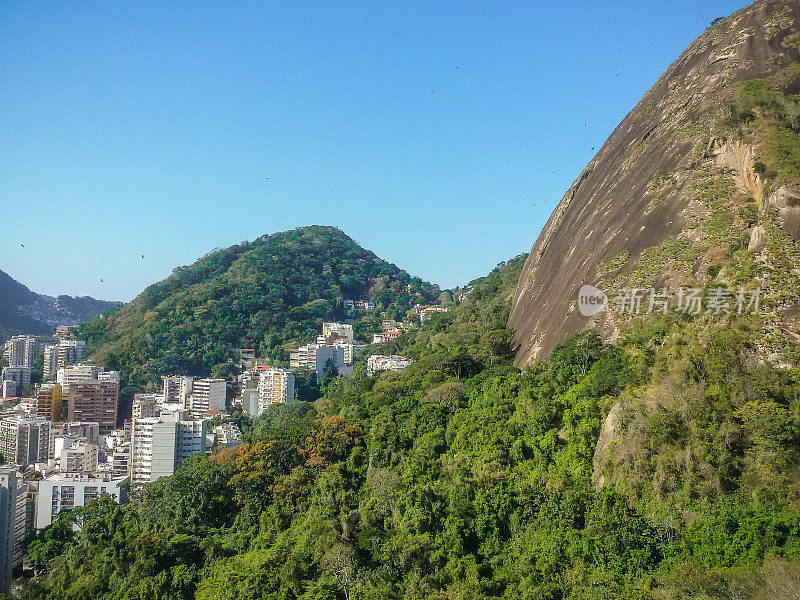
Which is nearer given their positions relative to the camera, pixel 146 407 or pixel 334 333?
pixel 146 407

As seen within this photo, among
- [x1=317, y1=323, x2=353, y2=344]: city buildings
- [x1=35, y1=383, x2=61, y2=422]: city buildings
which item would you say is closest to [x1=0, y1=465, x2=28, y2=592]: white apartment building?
[x1=35, y1=383, x2=61, y2=422]: city buildings

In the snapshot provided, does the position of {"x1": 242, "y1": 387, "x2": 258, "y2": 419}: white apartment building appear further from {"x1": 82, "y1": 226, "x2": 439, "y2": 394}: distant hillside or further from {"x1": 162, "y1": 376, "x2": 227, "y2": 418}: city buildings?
{"x1": 82, "y1": 226, "x2": 439, "y2": 394}: distant hillside

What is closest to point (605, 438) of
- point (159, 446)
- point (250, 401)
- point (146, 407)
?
point (159, 446)

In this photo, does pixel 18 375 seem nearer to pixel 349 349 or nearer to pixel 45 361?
pixel 45 361

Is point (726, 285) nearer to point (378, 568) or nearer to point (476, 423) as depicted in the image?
point (476, 423)

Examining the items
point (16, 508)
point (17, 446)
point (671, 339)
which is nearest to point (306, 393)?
point (17, 446)

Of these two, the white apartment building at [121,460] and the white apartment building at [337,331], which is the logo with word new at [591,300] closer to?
the white apartment building at [121,460]
